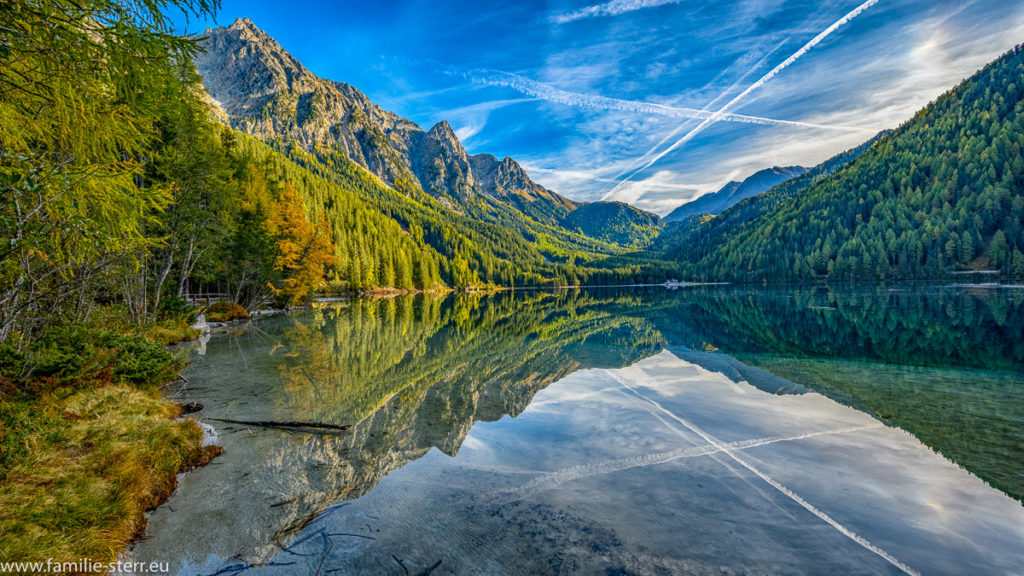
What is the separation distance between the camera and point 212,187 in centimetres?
→ 2250

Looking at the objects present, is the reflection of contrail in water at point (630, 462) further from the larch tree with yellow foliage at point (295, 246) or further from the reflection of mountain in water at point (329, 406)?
the larch tree with yellow foliage at point (295, 246)

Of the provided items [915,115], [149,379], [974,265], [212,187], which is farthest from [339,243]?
[915,115]

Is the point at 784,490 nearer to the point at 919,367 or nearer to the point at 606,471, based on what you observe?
the point at 606,471

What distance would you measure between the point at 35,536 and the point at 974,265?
152 meters

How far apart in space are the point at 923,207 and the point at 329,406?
16321cm

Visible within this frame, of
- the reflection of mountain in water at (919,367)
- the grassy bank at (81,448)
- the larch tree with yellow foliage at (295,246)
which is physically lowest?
the reflection of mountain in water at (919,367)

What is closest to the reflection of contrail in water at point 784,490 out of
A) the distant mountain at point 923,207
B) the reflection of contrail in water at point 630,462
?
the reflection of contrail in water at point 630,462

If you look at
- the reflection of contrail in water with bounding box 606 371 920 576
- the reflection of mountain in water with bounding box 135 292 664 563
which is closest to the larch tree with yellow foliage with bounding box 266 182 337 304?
the reflection of mountain in water with bounding box 135 292 664 563

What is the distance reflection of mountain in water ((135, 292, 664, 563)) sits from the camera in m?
5.42

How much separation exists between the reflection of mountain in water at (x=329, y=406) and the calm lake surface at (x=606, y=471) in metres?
0.06

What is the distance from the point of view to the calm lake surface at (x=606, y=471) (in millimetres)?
4695

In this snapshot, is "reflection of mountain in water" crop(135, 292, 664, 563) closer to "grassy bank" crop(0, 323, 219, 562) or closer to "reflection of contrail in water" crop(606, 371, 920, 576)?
"grassy bank" crop(0, 323, 219, 562)

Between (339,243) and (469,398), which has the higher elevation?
(339,243)

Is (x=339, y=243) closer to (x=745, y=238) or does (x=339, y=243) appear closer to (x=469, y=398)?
(x=469, y=398)
